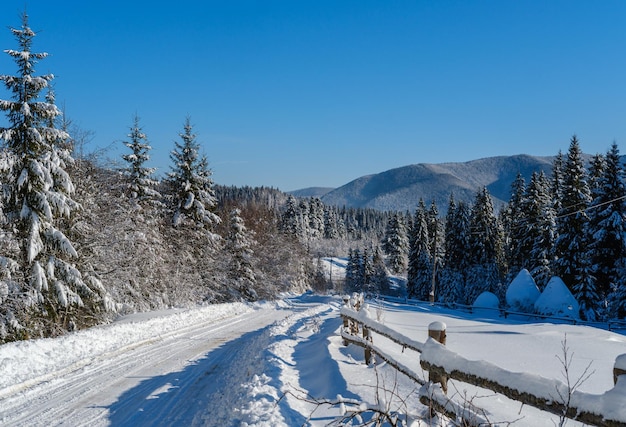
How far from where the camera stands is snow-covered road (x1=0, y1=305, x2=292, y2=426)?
7.51m

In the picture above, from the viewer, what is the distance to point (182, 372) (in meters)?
10.6

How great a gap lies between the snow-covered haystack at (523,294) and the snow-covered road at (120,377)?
2063cm

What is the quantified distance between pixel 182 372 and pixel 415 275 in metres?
48.4

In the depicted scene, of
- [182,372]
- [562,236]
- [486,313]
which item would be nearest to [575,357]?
[182,372]

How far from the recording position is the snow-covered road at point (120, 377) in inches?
296

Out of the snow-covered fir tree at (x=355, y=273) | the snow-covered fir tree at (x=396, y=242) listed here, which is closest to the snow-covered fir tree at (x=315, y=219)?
the snow-covered fir tree at (x=396, y=242)

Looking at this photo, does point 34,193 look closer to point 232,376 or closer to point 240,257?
point 232,376

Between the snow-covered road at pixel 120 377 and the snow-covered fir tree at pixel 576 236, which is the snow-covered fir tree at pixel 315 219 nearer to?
the snow-covered fir tree at pixel 576 236

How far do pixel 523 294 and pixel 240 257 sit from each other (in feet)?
73.8

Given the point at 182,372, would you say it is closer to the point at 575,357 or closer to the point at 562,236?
the point at 575,357

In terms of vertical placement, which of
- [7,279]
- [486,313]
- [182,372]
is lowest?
[486,313]

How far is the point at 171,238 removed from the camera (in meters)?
30.1

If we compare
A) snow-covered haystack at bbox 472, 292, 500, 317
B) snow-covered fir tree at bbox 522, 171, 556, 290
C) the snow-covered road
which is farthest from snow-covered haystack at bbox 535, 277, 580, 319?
the snow-covered road

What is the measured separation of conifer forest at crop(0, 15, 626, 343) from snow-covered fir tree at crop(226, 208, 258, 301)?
125mm
